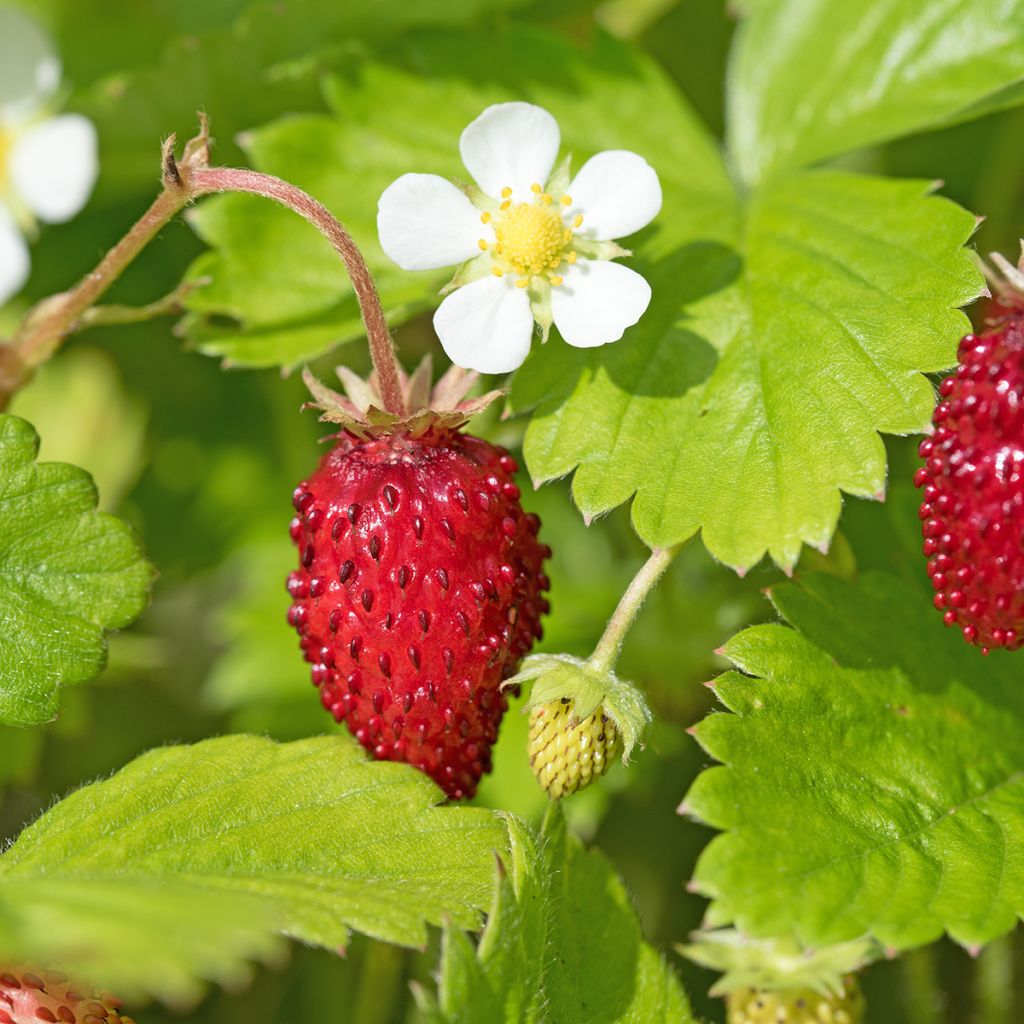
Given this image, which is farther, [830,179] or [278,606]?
[278,606]

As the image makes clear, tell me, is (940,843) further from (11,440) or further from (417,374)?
(11,440)

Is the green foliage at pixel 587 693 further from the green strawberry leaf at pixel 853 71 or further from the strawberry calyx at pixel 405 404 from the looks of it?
the green strawberry leaf at pixel 853 71

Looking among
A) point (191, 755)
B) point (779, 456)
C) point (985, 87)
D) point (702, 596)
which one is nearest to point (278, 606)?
point (702, 596)

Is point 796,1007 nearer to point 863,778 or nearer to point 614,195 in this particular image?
point 863,778

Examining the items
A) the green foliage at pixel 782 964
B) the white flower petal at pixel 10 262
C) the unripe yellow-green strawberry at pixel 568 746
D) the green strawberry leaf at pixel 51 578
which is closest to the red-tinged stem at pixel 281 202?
the green strawberry leaf at pixel 51 578

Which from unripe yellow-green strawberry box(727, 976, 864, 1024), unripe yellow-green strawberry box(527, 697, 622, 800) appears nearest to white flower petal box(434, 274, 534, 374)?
unripe yellow-green strawberry box(527, 697, 622, 800)
